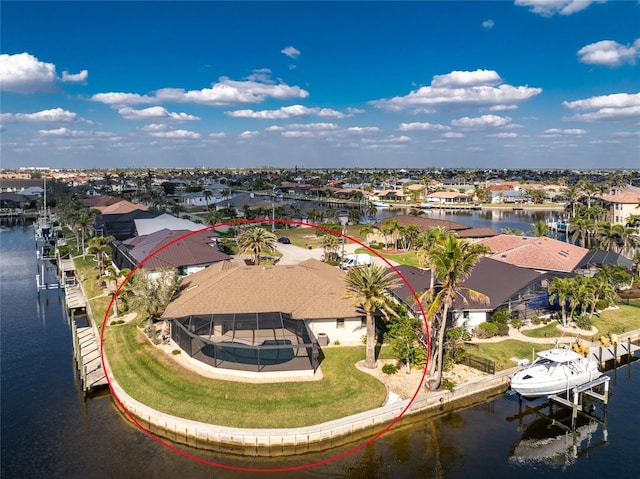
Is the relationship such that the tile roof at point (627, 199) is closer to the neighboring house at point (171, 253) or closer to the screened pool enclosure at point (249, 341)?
the neighboring house at point (171, 253)

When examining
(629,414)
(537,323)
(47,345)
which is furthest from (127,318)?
(629,414)

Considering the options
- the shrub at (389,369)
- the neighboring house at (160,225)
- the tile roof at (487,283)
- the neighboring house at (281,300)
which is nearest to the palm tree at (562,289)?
the tile roof at (487,283)

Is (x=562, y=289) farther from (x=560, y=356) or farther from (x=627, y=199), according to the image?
(x=627, y=199)

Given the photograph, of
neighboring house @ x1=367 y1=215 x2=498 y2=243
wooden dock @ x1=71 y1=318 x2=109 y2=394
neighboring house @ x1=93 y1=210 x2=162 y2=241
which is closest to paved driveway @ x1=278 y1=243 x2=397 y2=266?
neighboring house @ x1=367 y1=215 x2=498 y2=243

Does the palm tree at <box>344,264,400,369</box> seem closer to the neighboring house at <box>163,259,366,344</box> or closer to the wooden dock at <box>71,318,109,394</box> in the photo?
the neighboring house at <box>163,259,366,344</box>

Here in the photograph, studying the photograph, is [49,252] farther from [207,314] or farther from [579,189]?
[579,189]
